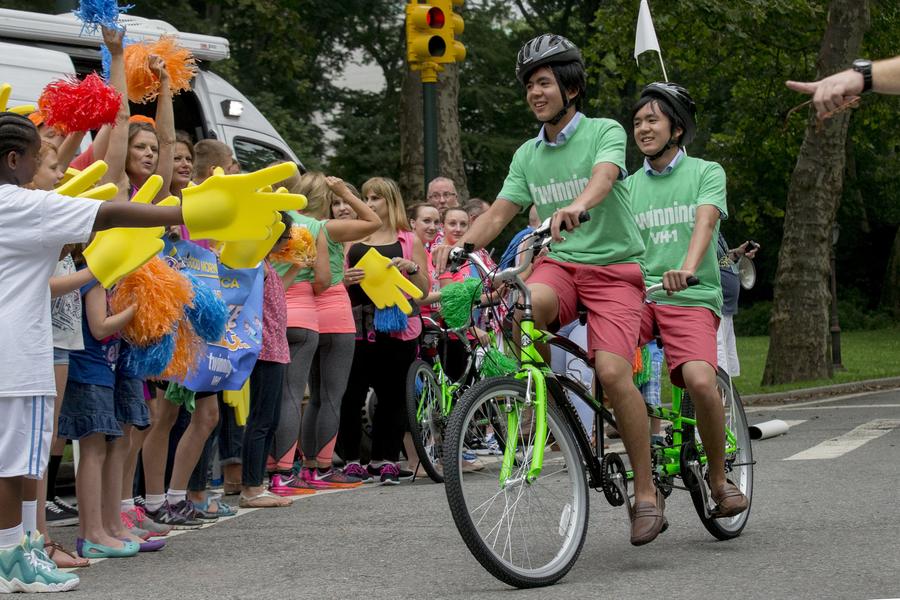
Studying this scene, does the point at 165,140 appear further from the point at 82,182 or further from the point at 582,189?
the point at 582,189

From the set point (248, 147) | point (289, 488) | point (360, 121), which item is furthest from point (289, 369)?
point (360, 121)

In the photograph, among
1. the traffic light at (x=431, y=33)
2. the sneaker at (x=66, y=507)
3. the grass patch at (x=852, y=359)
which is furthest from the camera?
the grass patch at (x=852, y=359)

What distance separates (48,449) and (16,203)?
965 millimetres

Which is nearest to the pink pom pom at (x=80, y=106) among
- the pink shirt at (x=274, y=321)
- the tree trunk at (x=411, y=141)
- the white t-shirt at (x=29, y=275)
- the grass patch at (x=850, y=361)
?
the white t-shirt at (x=29, y=275)

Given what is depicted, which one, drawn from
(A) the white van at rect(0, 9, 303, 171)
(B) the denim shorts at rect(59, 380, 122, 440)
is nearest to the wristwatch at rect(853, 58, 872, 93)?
(B) the denim shorts at rect(59, 380, 122, 440)

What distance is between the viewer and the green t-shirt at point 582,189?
6.23 metres

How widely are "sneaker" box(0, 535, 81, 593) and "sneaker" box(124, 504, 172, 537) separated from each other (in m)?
1.30

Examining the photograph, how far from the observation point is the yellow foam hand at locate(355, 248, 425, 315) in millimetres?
9922

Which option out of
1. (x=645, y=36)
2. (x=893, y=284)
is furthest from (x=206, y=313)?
(x=893, y=284)

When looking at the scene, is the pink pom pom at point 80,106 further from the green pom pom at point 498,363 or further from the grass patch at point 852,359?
the grass patch at point 852,359

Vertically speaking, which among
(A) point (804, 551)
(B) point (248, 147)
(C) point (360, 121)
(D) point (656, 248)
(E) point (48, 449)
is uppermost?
(C) point (360, 121)

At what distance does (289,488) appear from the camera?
9.26 meters

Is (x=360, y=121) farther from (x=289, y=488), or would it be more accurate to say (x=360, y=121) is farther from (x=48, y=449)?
(x=48, y=449)

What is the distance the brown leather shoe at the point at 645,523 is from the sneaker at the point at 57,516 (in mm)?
3335
